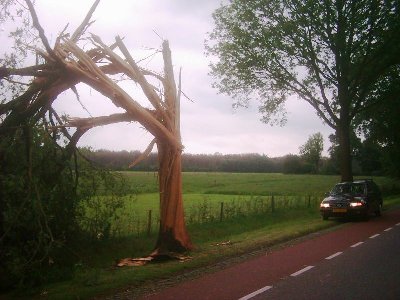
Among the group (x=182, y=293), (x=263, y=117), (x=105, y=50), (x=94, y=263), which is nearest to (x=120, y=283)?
(x=182, y=293)

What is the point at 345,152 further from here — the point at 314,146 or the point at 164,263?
the point at 314,146

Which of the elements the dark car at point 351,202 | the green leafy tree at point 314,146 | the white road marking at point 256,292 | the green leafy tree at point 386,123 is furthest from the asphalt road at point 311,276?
the green leafy tree at point 314,146

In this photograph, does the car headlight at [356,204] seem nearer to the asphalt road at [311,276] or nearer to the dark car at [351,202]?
the dark car at [351,202]

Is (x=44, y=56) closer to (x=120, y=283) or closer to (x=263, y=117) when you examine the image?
(x=120, y=283)

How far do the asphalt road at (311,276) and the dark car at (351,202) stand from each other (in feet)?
19.9

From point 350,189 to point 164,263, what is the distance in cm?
1427

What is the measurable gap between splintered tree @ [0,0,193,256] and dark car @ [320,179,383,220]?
9942 millimetres

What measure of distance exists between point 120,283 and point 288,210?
17033mm

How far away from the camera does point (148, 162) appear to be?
1355 cm

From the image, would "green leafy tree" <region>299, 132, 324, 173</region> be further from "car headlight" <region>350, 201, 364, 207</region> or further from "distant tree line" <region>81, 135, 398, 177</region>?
"car headlight" <region>350, 201, 364, 207</region>

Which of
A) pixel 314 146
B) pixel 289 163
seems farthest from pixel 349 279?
pixel 314 146

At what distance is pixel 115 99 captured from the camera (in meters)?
11.0

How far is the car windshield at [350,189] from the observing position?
21.6 meters

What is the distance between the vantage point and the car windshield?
851 inches
